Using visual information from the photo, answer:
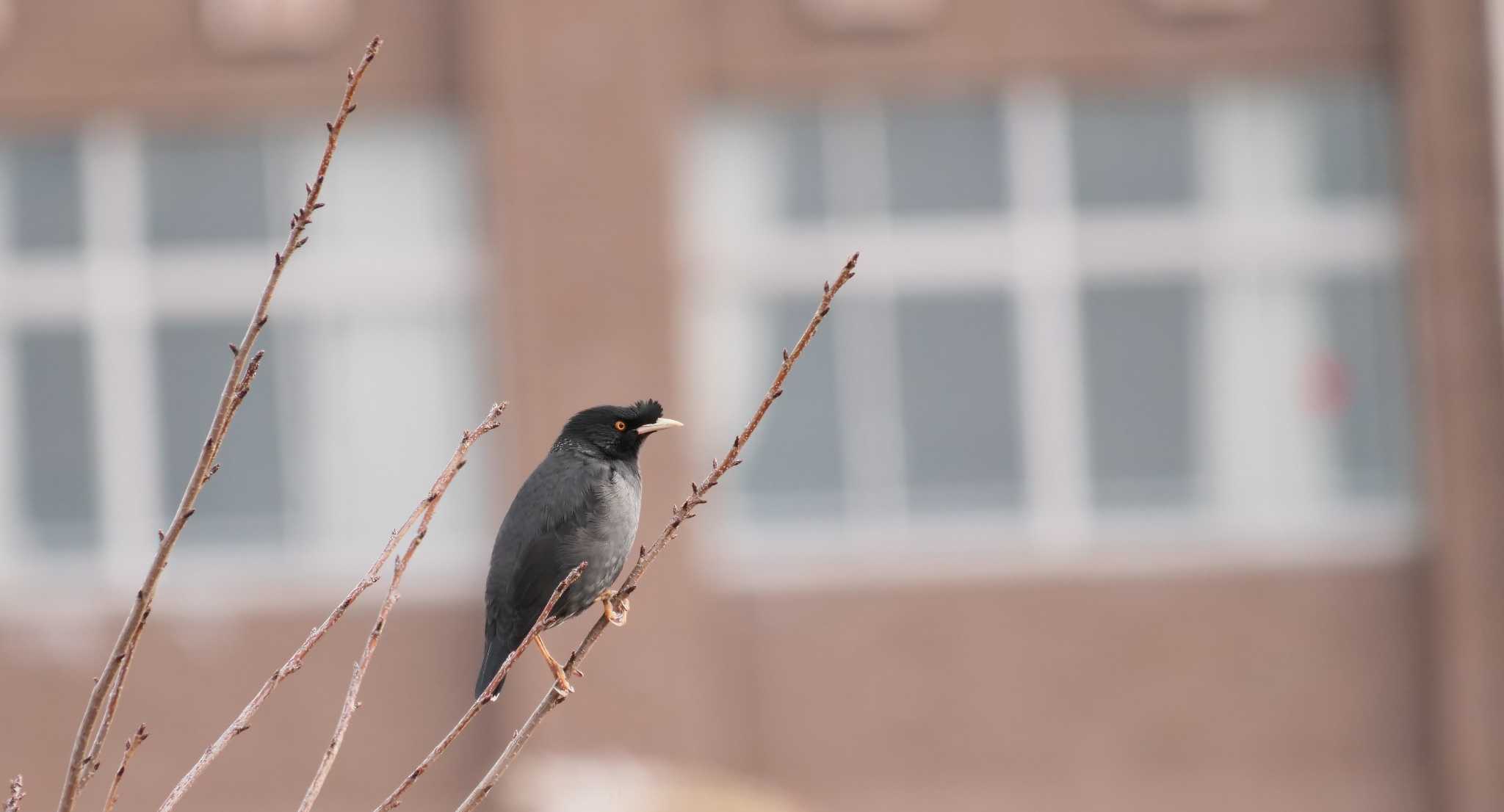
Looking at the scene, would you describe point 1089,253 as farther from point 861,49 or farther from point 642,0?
point 642,0

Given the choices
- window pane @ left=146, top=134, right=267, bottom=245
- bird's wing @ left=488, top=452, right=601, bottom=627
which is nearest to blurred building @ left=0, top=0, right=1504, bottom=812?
window pane @ left=146, top=134, right=267, bottom=245

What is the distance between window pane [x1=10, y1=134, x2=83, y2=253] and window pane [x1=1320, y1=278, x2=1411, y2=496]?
26.2ft

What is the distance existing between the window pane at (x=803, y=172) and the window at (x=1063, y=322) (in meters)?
0.01

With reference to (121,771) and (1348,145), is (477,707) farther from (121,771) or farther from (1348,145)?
(1348,145)

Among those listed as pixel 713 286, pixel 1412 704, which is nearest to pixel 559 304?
pixel 713 286

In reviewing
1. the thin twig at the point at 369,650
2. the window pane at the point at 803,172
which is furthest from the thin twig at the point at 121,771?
the window pane at the point at 803,172

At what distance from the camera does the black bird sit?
7.41ft

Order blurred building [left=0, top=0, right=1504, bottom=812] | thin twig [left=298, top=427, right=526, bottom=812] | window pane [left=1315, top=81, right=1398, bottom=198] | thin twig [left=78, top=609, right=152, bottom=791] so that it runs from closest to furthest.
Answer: thin twig [left=78, top=609, right=152, bottom=791] → thin twig [left=298, top=427, right=526, bottom=812] → blurred building [left=0, top=0, right=1504, bottom=812] → window pane [left=1315, top=81, right=1398, bottom=198]

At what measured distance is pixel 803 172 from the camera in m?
11.3

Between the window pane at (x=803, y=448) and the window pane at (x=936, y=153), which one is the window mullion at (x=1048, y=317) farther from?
the window pane at (x=803, y=448)

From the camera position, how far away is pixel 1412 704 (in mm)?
11188

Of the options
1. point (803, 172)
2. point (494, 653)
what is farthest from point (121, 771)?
point (803, 172)

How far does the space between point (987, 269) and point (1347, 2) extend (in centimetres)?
271

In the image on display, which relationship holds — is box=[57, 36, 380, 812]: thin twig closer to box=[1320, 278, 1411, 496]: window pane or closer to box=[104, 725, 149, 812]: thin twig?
box=[104, 725, 149, 812]: thin twig
